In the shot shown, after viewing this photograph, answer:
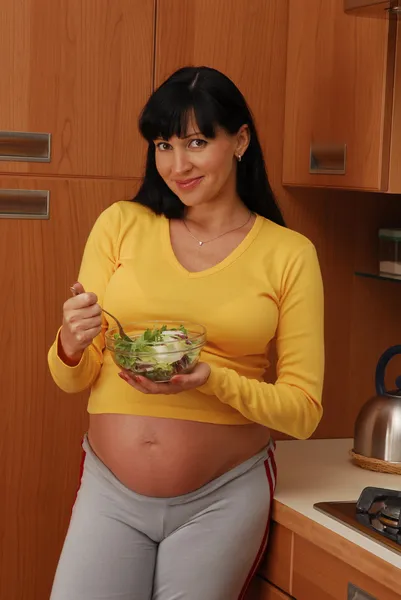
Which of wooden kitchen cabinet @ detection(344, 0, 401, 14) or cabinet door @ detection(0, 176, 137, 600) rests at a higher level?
wooden kitchen cabinet @ detection(344, 0, 401, 14)

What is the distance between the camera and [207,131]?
1.78m

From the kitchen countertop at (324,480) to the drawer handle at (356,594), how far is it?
8 cm

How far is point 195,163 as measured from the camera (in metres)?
1.80

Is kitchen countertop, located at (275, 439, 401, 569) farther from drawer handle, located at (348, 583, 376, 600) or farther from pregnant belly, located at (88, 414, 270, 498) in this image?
pregnant belly, located at (88, 414, 270, 498)

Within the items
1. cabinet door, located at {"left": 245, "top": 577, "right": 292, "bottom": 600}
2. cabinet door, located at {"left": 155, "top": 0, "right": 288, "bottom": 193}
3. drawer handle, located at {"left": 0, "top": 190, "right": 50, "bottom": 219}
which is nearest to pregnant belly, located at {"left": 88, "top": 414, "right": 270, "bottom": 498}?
cabinet door, located at {"left": 245, "top": 577, "right": 292, "bottom": 600}

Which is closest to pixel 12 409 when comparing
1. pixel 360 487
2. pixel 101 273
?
pixel 101 273

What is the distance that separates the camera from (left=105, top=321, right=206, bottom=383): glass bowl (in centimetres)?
160

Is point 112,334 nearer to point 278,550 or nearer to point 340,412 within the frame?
point 278,550

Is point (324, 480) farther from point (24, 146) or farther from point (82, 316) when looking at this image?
point (24, 146)

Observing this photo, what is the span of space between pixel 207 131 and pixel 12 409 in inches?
29.5

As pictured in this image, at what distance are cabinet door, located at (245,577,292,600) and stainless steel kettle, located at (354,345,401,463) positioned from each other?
35 centimetres

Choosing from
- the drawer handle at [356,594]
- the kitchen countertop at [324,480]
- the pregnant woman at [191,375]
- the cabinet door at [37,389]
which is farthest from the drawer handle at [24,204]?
the drawer handle at [356,594]

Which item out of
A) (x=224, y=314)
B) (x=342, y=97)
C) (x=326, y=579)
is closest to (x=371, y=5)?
(x=342, y=97)

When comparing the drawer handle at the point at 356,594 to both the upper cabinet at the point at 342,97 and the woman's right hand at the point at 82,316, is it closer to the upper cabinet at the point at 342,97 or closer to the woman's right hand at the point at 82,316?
the woman's right hand at the point at 82,316
